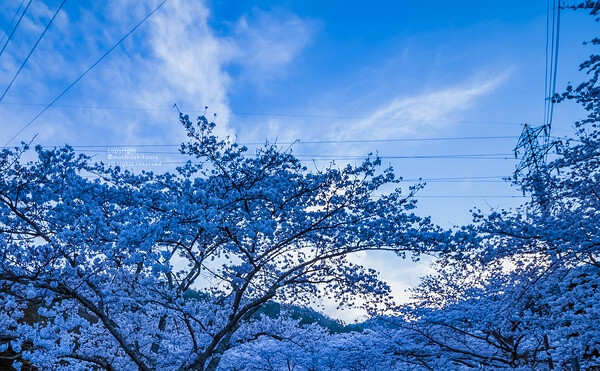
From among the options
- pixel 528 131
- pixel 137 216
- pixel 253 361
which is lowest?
pixel 253 361

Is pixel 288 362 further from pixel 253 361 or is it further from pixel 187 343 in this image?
pixel 187 343

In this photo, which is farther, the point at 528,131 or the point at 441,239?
the point at 528,131

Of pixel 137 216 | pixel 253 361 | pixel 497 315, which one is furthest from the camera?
pixel 253 361

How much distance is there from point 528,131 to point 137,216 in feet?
49.4

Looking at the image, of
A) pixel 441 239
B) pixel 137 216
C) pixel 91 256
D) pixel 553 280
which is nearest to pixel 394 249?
pixel 441 239

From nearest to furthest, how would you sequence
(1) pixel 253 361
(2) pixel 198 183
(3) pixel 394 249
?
(2) pixel 198 183 < (3) pixel 394 249 < (1) pixel 253 361

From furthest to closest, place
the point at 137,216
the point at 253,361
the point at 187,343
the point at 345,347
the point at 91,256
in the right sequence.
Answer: the point at 253,361
the point at 345,347
the point at 187,343
the point at 91,256
the point at 137,216

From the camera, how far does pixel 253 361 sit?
18594 millimetres

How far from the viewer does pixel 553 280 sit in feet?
30.7

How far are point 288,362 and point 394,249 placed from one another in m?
11.6

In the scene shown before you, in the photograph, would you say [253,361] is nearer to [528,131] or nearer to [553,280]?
[553,280]

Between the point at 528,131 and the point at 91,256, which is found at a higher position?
the point at 528,131

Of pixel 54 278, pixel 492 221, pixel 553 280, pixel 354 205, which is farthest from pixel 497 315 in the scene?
pixel 54 278

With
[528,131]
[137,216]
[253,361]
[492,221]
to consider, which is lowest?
[253,361]
